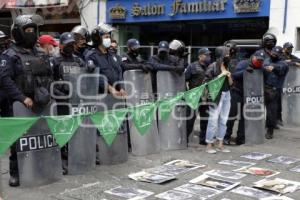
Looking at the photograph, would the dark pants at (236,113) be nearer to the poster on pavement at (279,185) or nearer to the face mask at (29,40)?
the poster on pavement at (279,185)

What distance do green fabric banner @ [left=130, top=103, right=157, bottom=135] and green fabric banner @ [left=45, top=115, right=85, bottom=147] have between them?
123 cm

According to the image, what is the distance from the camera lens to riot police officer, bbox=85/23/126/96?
6590 millimetres

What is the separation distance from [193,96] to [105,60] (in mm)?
1573

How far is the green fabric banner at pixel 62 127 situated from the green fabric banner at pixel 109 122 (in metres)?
0.38

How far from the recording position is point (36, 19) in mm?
5602

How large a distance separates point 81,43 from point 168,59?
1431 mm

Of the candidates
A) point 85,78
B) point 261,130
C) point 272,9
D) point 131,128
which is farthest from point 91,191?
point 272,9

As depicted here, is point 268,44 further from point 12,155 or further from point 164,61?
point 12,155

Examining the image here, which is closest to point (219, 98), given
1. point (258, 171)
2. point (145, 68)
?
point (145, 68)

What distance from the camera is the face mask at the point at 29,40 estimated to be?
546cm

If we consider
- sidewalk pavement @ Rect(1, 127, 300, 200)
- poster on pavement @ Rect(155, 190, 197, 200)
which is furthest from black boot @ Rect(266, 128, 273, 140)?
poster on pavement @ Rect(155, 190, 197, 200)

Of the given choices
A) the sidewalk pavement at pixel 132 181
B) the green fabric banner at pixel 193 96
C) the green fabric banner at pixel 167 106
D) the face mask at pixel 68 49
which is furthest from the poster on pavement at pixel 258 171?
the face mask at pixel 68 49

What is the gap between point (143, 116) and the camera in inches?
272

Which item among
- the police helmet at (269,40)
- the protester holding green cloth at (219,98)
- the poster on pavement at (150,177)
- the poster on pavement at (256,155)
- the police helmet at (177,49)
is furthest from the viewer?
the police helmet at (269,40)
